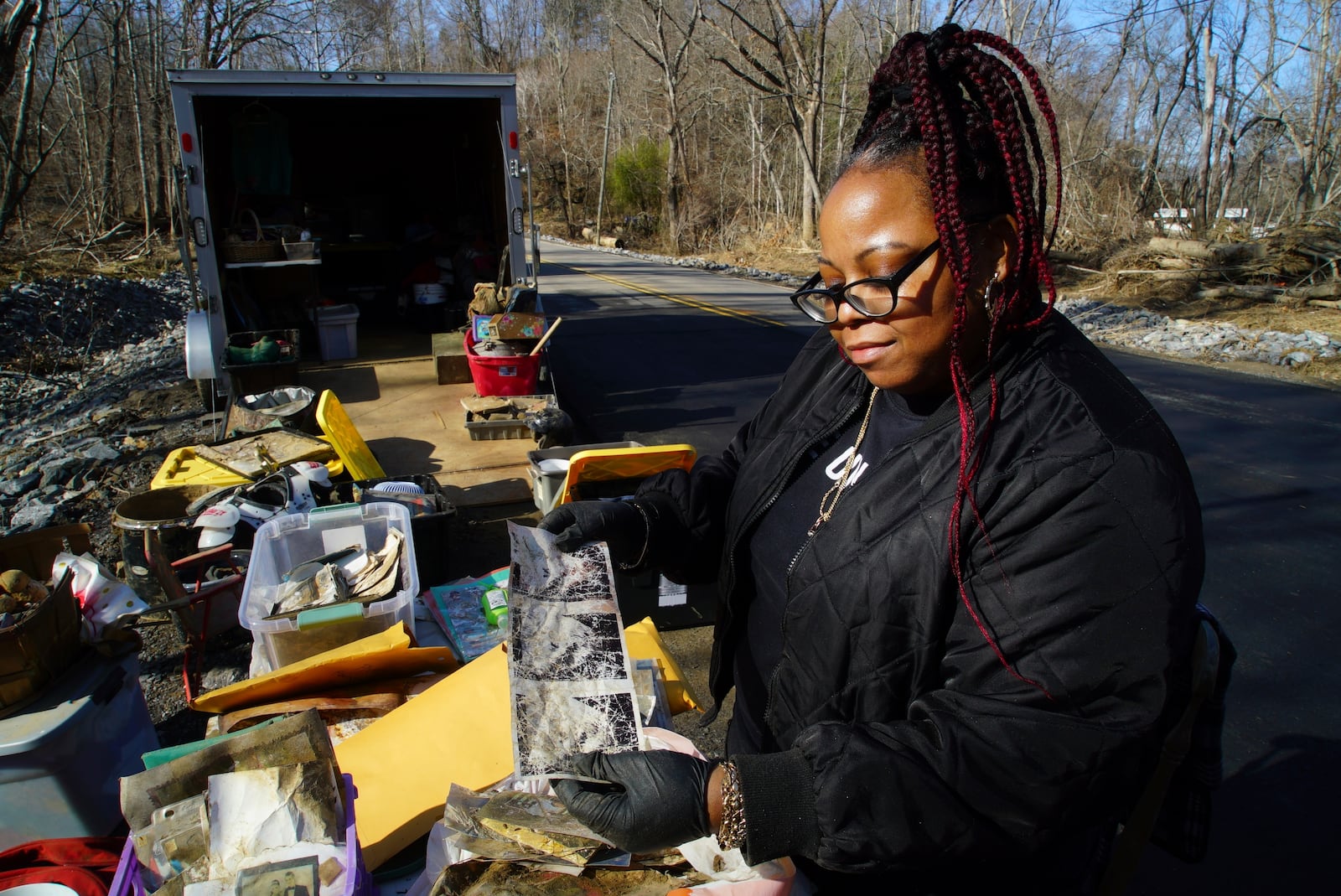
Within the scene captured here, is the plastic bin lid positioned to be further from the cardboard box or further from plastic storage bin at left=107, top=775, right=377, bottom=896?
the cardboard box

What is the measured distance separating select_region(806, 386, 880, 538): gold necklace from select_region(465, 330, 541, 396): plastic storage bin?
17.5ft

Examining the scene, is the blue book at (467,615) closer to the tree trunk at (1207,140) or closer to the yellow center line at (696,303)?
the yellow center line at (696,303)

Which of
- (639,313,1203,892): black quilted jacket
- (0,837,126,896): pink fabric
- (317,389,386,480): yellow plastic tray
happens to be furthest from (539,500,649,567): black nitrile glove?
(317,389,386,480): yellow plastic tray

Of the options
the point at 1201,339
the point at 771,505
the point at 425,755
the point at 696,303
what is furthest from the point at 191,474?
the point at 1201,339

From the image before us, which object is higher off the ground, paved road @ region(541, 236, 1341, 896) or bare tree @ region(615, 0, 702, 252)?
bare tree @ region(615, 0, 702, 252)

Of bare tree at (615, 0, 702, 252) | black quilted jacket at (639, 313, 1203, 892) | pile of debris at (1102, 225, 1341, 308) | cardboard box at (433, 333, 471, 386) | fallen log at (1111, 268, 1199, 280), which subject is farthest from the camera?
bare tree at (615, 0, 702, 252)

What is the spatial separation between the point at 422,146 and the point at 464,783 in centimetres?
1011

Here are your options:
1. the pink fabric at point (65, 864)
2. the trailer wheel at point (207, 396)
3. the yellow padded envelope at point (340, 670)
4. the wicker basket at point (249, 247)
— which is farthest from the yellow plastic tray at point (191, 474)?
the wicker basket at point (249, 247)

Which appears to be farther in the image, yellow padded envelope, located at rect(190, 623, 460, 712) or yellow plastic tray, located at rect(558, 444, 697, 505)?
yellow plastic tray, located at rect(558, 444, 697, 505)

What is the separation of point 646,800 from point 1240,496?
18.6 ft

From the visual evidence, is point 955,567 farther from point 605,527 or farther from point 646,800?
point 605,527

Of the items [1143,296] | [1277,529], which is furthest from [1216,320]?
[1277,529]

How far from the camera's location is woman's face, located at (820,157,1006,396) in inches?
49.1

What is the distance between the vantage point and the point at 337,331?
8.29m
